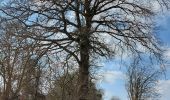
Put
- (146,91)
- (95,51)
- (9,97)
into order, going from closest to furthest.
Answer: (95,51), (9,97), (146,91)

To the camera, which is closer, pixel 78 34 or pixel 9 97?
pixel 78 34

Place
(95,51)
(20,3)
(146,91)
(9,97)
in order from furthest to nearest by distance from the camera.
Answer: (146,91)
(9,97)
(95,51)
(20,3)

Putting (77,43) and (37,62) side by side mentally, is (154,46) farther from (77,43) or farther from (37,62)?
(37,62)

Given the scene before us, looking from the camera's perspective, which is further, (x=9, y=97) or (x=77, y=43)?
(x=9, y=97)

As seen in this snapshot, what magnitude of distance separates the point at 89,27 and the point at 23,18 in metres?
3.67

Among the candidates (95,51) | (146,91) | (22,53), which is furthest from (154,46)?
(146,91)

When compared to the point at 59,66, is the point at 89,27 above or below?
above

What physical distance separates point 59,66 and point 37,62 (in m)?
1.88

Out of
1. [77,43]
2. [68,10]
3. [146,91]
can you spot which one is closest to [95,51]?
[77,43]

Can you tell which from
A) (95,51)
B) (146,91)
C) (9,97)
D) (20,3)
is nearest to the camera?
(20,3)

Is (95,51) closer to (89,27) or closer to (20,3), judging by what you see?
(89,27)

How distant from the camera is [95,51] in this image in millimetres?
23922

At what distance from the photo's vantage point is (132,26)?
24.3 m

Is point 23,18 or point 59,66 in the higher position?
point 23,18
